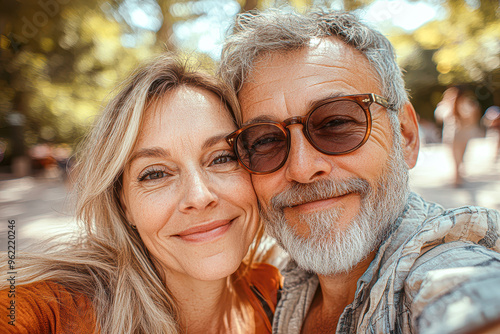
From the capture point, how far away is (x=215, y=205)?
5.42ft

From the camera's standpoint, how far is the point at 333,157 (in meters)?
1.57

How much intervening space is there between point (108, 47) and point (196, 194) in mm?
12246

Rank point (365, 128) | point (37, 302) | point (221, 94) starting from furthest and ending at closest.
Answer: point (221, 94)
point (365, 128)
point (37, 302)

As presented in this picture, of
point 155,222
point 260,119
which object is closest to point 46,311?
point 155,222

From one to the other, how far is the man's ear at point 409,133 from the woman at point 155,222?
1.06 metres

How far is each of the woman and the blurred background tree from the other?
0.60 m

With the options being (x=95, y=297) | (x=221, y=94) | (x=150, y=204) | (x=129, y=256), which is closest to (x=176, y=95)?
(x=221, y=94)

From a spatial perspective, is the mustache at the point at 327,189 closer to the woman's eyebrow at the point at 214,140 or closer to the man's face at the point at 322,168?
the man's face at the point at 322,168

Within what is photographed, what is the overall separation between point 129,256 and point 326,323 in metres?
1.32

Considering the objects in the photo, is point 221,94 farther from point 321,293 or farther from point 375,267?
point 321,293

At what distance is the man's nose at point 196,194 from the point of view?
1.55 metres

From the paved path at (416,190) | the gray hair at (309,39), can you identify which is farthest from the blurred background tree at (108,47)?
the paved path at (416,190)

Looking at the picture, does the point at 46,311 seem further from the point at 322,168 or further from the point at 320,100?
the point at 320,100

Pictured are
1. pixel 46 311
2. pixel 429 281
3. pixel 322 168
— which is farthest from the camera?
pixel 322 168
